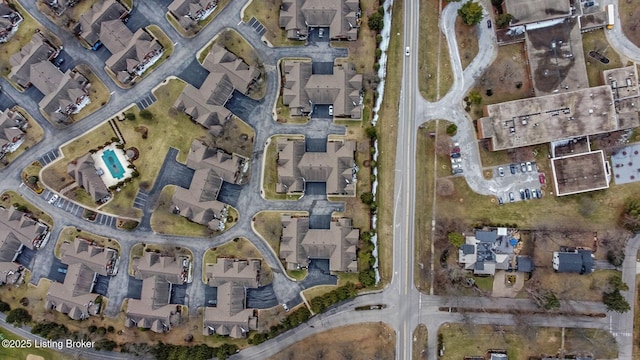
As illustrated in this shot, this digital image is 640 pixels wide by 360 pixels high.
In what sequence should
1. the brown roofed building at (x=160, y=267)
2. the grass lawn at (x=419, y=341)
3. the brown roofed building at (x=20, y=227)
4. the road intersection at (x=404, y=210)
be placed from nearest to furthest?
the road intersection at (x=404, y=210), the grass lawn at (x=419, y=341), the brown roofed building at (x=160, y=267), the brown roofed building at (x=20, y=227)

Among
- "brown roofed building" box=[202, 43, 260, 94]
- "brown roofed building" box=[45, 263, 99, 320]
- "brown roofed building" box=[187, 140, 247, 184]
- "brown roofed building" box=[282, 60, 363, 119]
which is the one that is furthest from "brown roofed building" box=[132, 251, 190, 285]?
"brown roofed building" box=[282, 60, 363, 119]

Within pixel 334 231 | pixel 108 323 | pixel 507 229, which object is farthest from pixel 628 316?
pixel 108 323

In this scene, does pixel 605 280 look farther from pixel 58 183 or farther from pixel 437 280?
pixel 58 183

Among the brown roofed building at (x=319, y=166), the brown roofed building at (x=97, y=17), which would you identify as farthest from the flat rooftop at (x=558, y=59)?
the brown roofed building at (x=97, y=17)

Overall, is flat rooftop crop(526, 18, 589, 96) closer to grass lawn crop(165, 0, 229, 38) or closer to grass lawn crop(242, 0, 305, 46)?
grass lawn crop(242, 0, 305, 46)

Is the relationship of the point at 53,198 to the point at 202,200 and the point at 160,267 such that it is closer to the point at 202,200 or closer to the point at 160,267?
the point at 160,267

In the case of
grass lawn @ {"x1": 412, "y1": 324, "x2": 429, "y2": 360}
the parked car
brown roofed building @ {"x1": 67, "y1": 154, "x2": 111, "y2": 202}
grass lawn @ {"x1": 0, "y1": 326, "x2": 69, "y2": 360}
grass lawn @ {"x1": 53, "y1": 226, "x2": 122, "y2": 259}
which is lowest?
grass lawn @ {"x1": 0, "y1": 326, "x2": 69, "y2": 360}

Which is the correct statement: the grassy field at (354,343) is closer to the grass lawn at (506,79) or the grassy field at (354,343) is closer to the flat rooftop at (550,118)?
the flat rooftop at (550,118)
